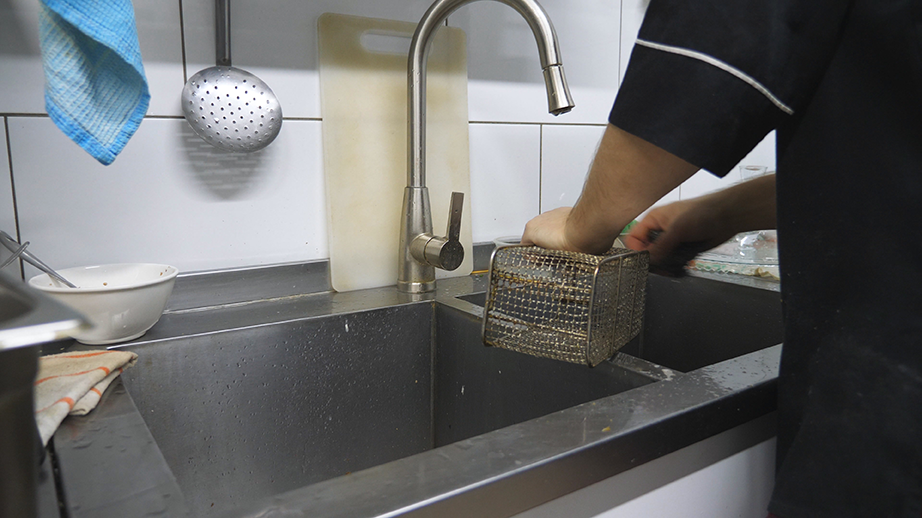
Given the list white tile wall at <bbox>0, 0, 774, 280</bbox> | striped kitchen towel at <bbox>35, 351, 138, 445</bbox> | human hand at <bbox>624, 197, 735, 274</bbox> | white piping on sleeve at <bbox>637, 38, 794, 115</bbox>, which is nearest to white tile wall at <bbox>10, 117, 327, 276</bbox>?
white tile wall at <bbox>0, 0, 774, 280</bbox>

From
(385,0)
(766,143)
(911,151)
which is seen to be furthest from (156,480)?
(766,143)

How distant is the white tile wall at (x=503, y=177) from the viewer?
1.07 m

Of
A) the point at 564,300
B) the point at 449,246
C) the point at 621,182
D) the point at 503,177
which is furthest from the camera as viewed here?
the point at 503,177

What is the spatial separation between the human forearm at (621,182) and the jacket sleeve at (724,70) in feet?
0.11

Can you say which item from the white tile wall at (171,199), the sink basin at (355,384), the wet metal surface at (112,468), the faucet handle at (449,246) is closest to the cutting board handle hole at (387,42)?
the white tile wall at (171,199)

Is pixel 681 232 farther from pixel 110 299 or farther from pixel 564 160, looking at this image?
pixel 110 299

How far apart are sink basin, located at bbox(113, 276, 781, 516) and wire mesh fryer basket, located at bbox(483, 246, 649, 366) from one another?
2.1 inches

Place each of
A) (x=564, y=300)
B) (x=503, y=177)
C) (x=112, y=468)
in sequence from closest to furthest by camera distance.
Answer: (x=112, y=468), (x=564, y=300), (x=503, y=177)

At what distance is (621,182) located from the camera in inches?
21.3

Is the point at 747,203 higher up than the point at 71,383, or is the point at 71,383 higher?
the point at 747,203

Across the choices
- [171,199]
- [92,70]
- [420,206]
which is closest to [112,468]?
[92,70]

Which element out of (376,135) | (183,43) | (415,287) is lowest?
(415,287)

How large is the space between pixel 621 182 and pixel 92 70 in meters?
0.51

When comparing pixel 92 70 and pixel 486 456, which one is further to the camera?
pixel 92 70
